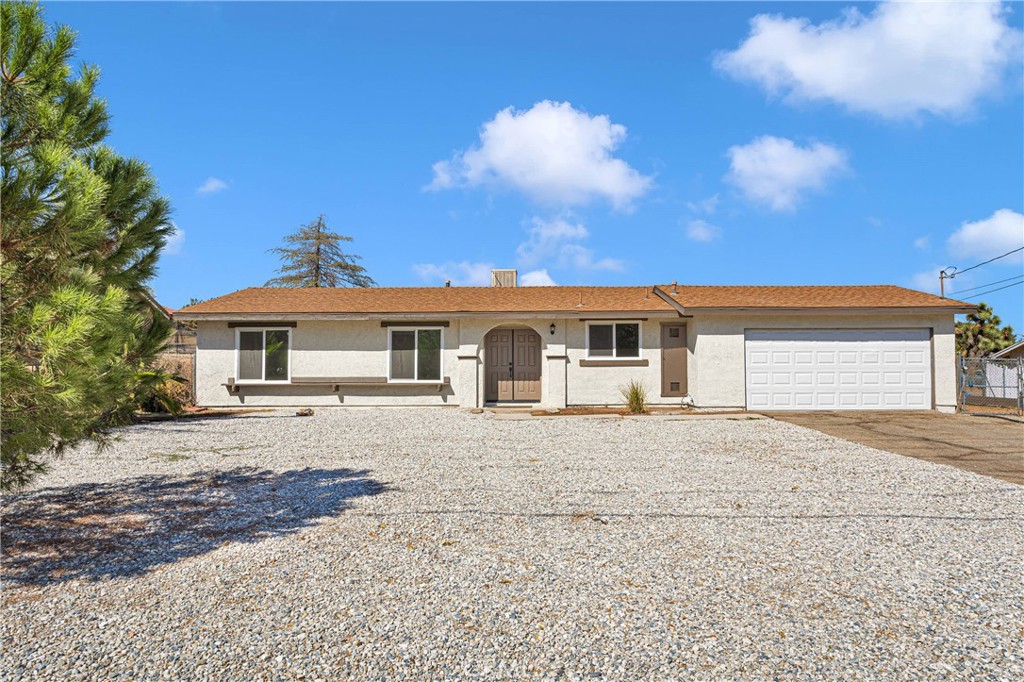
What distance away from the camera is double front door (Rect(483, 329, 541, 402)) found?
17.7 meters

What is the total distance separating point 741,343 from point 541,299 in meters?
5.75

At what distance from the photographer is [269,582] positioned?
4035mm

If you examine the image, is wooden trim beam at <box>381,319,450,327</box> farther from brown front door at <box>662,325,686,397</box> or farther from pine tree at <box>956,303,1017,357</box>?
pine tree at <box>956,303,1017,357</box>

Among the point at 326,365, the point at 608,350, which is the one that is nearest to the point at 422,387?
the point at 326,365

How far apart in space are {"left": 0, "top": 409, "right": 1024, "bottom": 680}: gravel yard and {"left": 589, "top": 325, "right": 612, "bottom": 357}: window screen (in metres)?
8.44

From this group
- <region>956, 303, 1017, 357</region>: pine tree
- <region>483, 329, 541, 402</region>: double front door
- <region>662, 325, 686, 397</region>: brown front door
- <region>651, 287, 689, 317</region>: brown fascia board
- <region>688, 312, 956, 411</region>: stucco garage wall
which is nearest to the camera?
<region>688, 312, 956, 411</region>: stucco garage wall

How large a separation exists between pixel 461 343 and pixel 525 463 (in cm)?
836

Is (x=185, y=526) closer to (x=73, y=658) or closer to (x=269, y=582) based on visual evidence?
(x=269, y=582)

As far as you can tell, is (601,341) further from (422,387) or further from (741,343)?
(422,387)

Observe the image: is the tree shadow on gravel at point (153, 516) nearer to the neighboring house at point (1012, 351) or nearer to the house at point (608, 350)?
the house at point (608, 350)

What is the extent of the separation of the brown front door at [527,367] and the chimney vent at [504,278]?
370 centimetres

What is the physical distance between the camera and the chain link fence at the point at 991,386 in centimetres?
1530

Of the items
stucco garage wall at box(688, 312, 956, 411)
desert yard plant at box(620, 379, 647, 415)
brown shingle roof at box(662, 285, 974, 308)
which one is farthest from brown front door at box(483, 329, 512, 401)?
stucco garage wall at box(688, 312, 956, 411)

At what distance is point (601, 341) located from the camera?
652 inches
